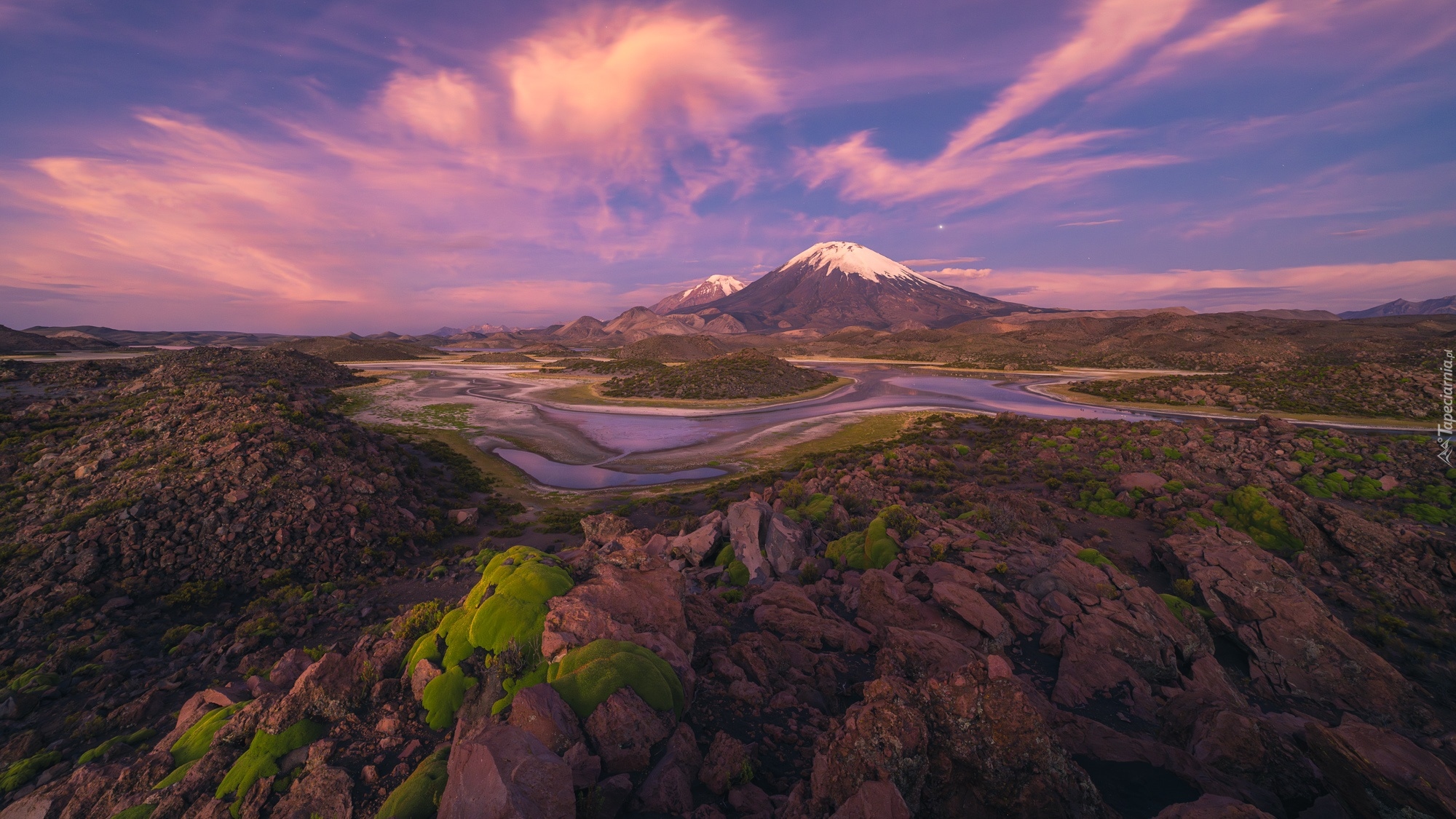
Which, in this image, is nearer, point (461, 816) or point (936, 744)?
point (461, 816)

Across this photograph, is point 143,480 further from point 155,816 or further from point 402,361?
point 402,361

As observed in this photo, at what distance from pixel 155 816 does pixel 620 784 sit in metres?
4.91

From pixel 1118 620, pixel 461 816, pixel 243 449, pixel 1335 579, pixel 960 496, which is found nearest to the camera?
pixel 461 816

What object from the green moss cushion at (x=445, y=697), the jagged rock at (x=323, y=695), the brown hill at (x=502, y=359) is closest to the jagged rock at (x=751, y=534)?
the green moss cushion at (x=445, y=697)

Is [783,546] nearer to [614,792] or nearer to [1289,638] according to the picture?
[614,792]

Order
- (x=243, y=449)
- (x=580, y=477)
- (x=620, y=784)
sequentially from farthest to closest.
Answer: (x=580, y=477)
(x=243, y=449)
(x=620, y=784)

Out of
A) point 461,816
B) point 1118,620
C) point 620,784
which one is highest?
point 461,816

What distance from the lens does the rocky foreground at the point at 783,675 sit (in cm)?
446

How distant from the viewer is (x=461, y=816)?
3.85m

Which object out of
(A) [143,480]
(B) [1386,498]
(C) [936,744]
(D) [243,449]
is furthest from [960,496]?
(A) [143,480]

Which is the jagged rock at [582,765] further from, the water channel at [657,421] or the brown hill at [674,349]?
the brown hill at [674,349]

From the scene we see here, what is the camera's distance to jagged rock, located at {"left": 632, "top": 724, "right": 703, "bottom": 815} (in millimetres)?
4480

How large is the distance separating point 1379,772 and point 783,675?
227 inches

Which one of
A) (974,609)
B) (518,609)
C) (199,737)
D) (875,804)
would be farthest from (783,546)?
(199,737)
